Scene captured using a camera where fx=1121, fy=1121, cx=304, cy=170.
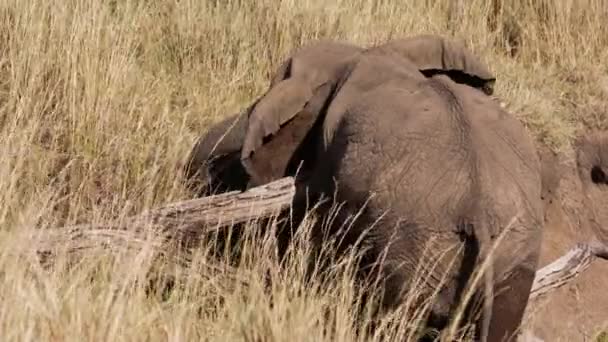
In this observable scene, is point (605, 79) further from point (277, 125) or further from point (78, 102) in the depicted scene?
point (78, 102)

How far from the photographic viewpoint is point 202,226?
4816 mm

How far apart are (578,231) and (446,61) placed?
1.90 meters

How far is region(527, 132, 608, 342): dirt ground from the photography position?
21.2 feet

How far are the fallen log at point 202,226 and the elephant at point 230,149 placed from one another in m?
0.62

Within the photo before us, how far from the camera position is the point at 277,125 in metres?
5.40

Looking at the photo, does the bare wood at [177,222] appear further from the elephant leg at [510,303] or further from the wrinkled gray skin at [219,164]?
the elephant leg at [510,303]

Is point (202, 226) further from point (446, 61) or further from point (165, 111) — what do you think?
point (446, 61)

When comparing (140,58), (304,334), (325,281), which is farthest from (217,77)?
(304,334)

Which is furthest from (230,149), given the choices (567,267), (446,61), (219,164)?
(567,267)

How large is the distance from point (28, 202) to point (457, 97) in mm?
1900

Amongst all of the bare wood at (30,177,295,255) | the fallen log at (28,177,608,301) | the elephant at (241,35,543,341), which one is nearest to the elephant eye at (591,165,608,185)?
the fallen log at (28,177,608,301)

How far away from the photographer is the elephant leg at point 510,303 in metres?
A: 4.44

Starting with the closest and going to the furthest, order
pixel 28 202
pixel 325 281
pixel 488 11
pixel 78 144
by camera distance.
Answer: pixel 325 281
pixel 28 202
pixel 78 144
pixel 488 11

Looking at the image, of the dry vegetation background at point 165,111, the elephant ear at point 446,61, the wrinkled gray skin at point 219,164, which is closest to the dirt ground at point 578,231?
the dry vegetation background at point 165,111
